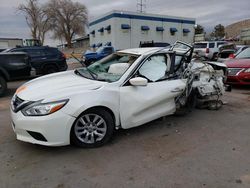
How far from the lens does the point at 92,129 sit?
3697 millimetres

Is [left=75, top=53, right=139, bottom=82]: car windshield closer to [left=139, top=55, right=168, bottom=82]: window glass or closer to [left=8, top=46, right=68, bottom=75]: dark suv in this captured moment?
[left=139, top=55, right=168, bottom=82]: window glass

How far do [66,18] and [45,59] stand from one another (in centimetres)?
4791

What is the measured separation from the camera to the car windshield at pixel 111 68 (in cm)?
411

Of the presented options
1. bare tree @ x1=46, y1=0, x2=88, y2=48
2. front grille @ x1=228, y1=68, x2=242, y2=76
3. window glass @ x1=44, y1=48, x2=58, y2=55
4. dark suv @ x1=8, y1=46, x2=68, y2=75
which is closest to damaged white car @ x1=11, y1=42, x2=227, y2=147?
front grille @ x1=228, y1=68, x2=242, y2=76

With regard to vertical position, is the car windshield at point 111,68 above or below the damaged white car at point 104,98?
above

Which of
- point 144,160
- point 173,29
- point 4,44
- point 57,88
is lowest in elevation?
point 144,160

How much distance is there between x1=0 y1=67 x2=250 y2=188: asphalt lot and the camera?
289 cm

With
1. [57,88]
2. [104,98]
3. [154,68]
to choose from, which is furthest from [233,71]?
[57,88]

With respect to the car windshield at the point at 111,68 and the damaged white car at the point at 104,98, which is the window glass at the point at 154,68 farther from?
the car windshield at the point at 111,68

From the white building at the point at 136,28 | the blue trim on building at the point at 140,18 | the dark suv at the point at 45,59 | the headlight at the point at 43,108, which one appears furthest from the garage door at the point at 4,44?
the headlight at the point at 43,108

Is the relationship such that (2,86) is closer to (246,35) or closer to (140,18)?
(140,18)

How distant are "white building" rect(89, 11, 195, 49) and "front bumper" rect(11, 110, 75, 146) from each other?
2658 cm

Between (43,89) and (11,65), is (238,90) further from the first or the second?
(11,65)

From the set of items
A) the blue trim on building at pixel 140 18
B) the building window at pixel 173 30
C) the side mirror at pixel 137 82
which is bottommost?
the side mirror at pixel 137 82
